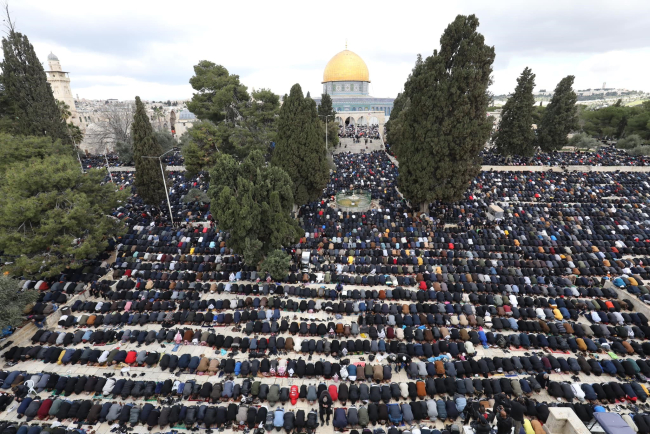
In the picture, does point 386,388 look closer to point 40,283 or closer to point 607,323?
point 607,323

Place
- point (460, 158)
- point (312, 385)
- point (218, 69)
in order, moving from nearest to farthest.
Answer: point (312, 385), point (460, 158), point (218, 69)

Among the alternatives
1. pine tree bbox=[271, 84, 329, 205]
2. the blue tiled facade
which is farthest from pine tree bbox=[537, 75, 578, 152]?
the blue tiled facade

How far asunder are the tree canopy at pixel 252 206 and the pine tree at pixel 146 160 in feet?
32.5

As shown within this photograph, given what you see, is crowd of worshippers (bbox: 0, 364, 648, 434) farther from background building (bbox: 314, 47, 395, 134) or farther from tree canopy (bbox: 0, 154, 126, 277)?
background building (bbox: 314, 47, 395, 134)

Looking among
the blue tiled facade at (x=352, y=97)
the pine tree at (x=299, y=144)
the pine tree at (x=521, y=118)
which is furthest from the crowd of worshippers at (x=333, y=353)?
the blue tiled facade at (x=352, y=97)

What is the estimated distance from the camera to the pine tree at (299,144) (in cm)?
2265

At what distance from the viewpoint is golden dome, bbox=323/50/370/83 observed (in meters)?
70.1

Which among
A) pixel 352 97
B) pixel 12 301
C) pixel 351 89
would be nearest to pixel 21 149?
pixel 12 301

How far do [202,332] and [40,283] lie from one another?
1055cm

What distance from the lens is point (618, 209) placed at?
24156 mm

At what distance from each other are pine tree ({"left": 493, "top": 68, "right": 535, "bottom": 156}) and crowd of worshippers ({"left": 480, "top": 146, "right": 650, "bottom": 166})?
1.58 m

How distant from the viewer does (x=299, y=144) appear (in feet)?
74.9

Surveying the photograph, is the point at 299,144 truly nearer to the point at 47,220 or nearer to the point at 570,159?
the point at 47,220

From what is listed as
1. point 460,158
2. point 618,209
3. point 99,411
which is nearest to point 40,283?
point 99,411
